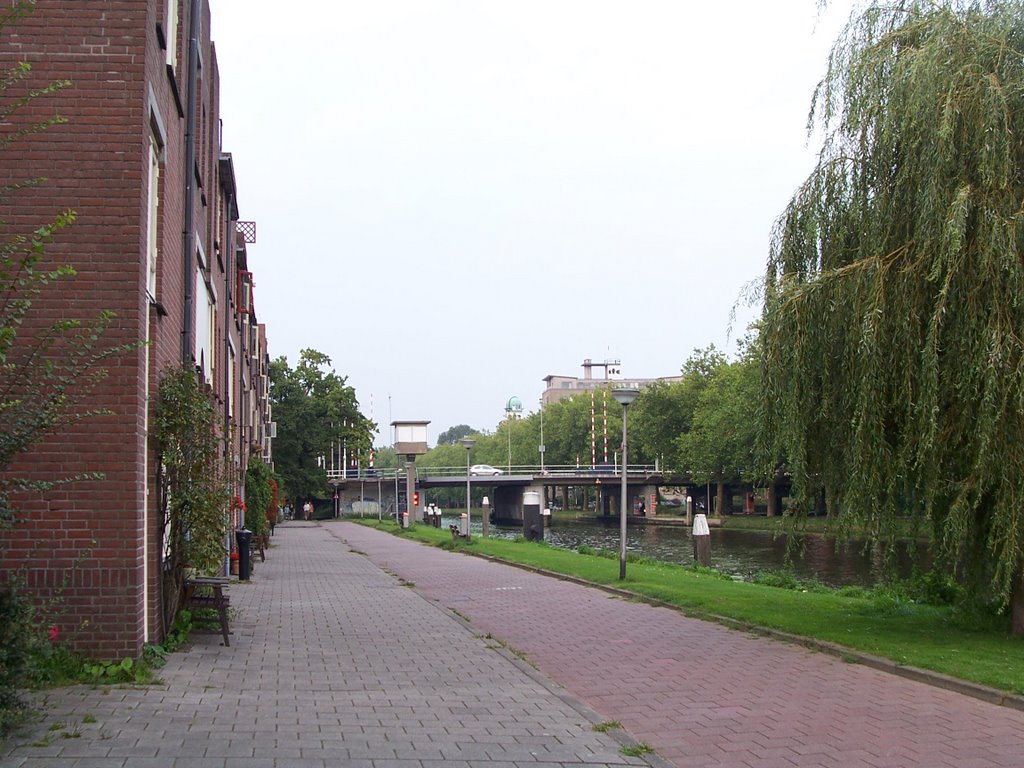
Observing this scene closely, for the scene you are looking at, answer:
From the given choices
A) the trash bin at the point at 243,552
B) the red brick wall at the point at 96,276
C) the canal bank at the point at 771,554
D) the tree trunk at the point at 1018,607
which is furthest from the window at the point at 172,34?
the trash bin at the point at 243,552

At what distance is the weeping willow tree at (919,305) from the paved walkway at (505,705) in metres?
2.11

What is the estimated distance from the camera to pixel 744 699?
29.8 feet

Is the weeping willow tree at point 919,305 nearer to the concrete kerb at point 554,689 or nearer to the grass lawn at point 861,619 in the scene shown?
the grass lawn at point 861,619

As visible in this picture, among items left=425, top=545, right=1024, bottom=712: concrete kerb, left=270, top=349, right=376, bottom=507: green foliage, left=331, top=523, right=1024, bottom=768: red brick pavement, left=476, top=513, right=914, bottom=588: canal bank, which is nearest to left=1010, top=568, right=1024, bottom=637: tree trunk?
left=476, top=513, right=914, bottom=588: canal bank

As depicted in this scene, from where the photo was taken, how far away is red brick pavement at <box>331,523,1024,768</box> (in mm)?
7281

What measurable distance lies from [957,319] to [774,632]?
412 centimetres

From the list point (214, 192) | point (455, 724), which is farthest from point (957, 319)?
point (214, 192)

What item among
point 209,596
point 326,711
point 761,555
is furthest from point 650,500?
point 326,711

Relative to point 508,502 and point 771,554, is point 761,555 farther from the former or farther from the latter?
point 508,502

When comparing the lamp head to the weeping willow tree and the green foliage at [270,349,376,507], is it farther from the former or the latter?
the green foliage at [270,349,376,507]

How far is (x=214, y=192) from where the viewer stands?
20078mm

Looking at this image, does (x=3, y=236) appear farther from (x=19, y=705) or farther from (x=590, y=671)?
(x=590, y=671)

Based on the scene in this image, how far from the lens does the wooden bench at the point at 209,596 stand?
456 inches

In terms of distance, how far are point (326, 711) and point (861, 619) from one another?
8.09 meters
